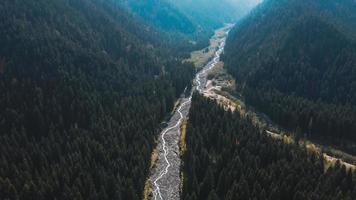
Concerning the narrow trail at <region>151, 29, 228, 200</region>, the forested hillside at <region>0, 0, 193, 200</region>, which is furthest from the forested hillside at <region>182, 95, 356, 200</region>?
the forested hillside at <region>0, 0, 193, 200</region>

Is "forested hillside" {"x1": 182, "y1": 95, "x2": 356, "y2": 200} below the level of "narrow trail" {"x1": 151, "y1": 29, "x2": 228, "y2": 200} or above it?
above

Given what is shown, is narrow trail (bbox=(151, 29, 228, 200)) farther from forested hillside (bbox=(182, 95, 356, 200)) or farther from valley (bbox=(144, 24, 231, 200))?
forested hillside (bbox=(182, 95, 356, 200))

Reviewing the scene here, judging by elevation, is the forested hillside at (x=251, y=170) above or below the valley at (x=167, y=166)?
above

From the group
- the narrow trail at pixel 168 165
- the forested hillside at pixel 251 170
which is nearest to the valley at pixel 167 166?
the narrow trail at pixel 168 165

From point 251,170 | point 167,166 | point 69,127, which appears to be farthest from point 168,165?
point 69,127

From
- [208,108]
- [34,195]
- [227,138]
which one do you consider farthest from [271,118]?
[34,195]

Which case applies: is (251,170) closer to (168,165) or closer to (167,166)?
(167,166)

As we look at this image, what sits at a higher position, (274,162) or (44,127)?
(274,162)

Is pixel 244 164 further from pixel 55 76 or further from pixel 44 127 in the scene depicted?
pixel 55 76

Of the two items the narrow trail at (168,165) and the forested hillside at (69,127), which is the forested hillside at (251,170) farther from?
the forested hillside at (69,127)
